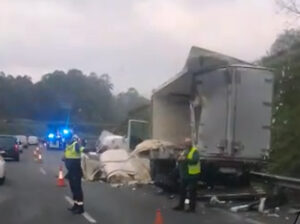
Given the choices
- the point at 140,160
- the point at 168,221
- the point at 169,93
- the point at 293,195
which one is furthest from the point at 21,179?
the point at 168,221

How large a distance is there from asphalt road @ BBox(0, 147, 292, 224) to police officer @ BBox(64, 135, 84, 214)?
29 cm

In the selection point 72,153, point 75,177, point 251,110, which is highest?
point 251,110

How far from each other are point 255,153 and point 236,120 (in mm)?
1178

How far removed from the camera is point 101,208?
1723cm

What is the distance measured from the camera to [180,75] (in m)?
22.2

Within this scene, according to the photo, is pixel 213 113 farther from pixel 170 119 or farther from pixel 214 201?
pixel 170 119

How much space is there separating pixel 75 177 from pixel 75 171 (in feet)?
0.50

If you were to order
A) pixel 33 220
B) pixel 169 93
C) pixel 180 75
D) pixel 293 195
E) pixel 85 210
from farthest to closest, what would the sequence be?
pixel 169 93
pixel 180 75
pixel 293 195
pixel 85 210
pixel 33 220

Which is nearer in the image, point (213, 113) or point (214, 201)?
point (214, 201)

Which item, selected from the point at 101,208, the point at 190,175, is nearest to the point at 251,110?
the point at 190,175

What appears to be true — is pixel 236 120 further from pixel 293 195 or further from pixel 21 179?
pixel 21 179

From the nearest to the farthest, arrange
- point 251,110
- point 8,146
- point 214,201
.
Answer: point 214,201 → point 251,110 → point 8,146

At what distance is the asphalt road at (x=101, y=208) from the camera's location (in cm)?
1485

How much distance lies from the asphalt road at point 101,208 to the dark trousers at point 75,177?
1.51 ft
